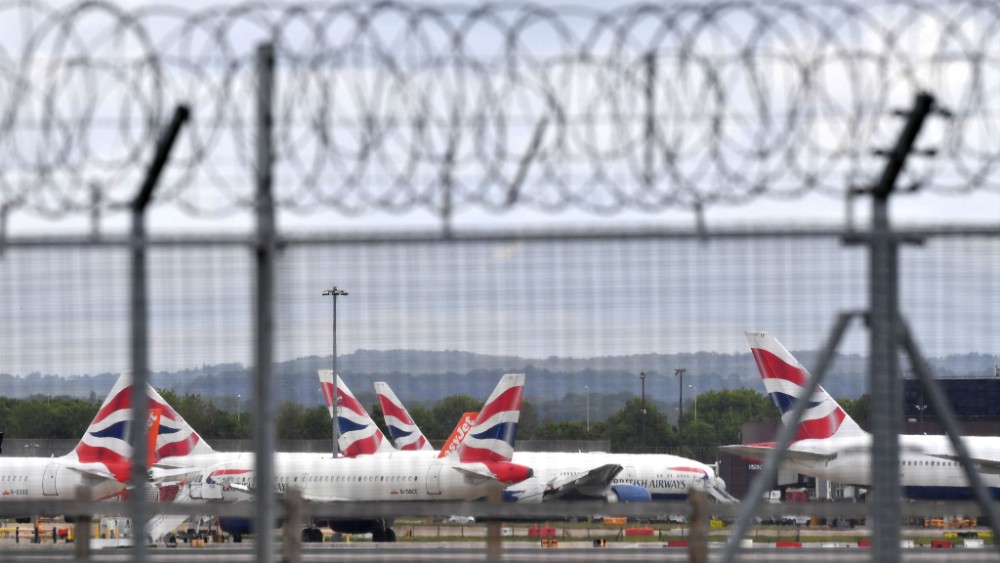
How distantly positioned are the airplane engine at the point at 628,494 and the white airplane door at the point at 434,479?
7620 mm

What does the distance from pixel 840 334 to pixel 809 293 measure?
1.82ft

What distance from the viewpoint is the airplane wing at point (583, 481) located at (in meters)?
33.7

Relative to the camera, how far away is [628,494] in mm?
35125

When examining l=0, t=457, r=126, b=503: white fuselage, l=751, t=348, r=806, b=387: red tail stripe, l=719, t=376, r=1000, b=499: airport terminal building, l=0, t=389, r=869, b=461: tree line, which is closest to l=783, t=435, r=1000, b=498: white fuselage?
l=719, t=376, r=1000, b=499: airport terminal building

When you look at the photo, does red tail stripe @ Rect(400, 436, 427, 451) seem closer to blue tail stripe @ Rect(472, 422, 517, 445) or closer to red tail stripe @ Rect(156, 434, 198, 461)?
blue tail stripe @ Rect(472, 422, 517, 445)

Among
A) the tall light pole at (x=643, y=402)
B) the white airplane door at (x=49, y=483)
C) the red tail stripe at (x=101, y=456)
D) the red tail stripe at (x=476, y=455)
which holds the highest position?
the tall light pole at (x=643, y=402)

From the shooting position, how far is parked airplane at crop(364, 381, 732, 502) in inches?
1344

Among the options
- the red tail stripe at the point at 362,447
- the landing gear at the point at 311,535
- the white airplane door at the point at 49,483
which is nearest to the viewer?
the landing gear at the point at 311,535

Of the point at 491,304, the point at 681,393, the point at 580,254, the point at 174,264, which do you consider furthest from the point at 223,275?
the point at 681,393

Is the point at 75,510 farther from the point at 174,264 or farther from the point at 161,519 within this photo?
the point at 161,519

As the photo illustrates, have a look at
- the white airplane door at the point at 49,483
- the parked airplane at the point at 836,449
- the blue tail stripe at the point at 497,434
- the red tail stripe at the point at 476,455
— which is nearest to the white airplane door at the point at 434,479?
the red tail stripe at the point at 476,455

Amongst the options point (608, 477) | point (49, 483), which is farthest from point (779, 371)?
point (49, 483)

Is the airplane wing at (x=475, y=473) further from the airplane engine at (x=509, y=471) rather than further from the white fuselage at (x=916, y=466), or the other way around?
the white fuselage at (x=916, y=466)

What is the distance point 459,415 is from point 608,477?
1039 inches
